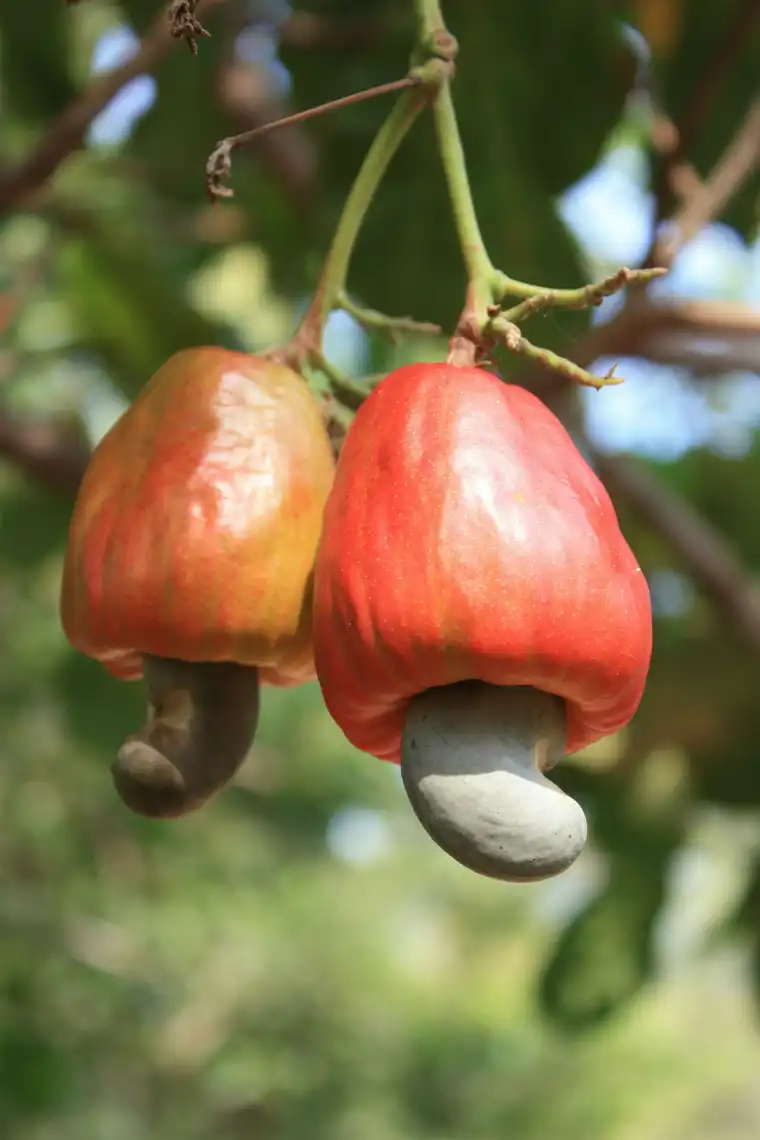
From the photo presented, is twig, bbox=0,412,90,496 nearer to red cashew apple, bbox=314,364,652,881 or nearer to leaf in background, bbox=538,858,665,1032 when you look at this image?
leaf in background, bbox=538,858,665,1032

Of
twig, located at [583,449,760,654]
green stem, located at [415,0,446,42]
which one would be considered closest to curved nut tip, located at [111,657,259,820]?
green stem, located at [415,0,446,42]

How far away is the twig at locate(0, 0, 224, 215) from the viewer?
4.29 feet

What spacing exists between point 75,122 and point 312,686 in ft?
8.34

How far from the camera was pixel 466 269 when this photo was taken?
2.63 ft

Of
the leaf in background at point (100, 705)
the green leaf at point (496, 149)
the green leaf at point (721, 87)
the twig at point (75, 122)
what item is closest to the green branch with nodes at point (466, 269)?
the green leaf at point (496, 149)

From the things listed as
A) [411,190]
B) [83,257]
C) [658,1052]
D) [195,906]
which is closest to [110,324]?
[83,257]

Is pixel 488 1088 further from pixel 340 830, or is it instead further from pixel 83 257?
pixel 83 257

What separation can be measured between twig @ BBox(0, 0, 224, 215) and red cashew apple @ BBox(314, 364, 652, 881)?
2.43 ft

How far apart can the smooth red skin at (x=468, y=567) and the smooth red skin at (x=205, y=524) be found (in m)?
0.04

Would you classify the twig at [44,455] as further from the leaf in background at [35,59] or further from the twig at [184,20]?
the twig at [184,20]

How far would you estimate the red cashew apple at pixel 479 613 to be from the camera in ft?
2.03

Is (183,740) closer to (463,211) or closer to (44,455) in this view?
(463,211)

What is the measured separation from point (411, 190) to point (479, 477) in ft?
2.32

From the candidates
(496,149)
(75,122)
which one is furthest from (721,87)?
(75,122)
